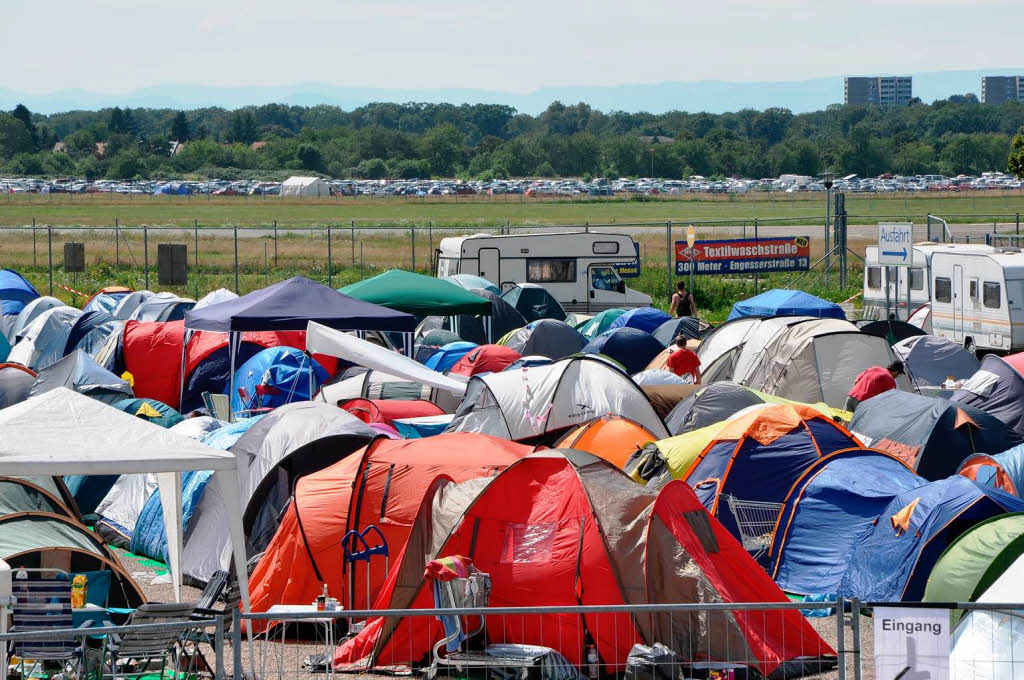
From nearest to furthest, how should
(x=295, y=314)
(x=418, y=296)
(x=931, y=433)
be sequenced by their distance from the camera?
1. (x=931, y=433)
2. (x=295, y=314)
3. (x=418, y=296)

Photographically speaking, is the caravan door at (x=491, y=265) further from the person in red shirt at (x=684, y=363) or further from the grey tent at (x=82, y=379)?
the grey tent at (x=82, y=379)

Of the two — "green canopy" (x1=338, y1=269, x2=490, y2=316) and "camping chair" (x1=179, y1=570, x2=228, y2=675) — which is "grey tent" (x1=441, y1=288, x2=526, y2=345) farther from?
"camping chair" (x1=179, y1=570, x2=228, y2=675)

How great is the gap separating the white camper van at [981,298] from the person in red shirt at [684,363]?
290 inches

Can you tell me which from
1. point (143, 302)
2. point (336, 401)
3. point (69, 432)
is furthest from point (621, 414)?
point (143, 302)

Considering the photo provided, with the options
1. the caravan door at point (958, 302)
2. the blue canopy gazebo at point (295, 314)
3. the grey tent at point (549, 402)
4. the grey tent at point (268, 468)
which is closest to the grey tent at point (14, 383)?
the blue canopy gazebo at point (295, 314)

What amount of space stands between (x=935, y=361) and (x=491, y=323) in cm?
873

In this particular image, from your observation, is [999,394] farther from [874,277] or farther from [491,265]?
[491,265]

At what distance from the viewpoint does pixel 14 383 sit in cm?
1789

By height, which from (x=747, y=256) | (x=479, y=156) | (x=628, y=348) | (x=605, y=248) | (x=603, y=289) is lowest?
(x=628, y=348)

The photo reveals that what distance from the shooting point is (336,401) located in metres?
16.1

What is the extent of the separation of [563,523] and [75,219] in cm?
6774

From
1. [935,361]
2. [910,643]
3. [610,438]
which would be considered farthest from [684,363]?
[910,643]

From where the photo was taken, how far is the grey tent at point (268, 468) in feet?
36.6

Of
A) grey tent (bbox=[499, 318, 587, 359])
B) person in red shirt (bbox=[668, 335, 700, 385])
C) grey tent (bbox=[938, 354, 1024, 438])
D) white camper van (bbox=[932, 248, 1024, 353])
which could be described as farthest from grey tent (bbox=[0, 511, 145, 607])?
white camper van (bbox=[932, 248, 1024, 353])
